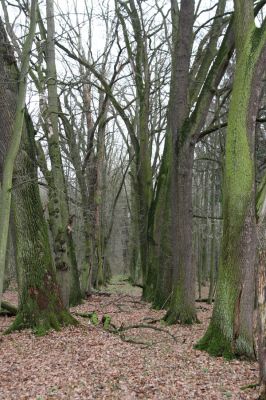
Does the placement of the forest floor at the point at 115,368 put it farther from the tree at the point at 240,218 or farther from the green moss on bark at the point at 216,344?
the tree at the point at 240,218

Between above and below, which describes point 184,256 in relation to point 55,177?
below

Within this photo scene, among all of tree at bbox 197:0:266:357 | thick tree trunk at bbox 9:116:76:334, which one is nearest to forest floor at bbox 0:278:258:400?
thick tree trunk at bbox 9:116:76:334

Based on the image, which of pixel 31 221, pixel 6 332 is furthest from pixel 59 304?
pixel 31 221

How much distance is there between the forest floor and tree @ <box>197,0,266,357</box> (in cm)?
47

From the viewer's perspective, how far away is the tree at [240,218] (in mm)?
7668

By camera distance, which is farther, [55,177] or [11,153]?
[55,177]

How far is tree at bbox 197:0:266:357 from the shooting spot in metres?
7.67

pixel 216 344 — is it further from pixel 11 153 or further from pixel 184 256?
pixel 11 153

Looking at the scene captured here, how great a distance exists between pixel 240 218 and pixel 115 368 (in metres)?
3.06

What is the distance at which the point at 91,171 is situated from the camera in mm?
19297

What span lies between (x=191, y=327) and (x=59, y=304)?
308cm

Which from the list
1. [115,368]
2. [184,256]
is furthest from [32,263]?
[184,256]

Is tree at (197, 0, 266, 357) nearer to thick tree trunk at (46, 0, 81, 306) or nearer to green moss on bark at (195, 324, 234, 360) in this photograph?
green moss on bark at (195, 324, 234, 360)

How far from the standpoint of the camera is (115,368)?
689cm
